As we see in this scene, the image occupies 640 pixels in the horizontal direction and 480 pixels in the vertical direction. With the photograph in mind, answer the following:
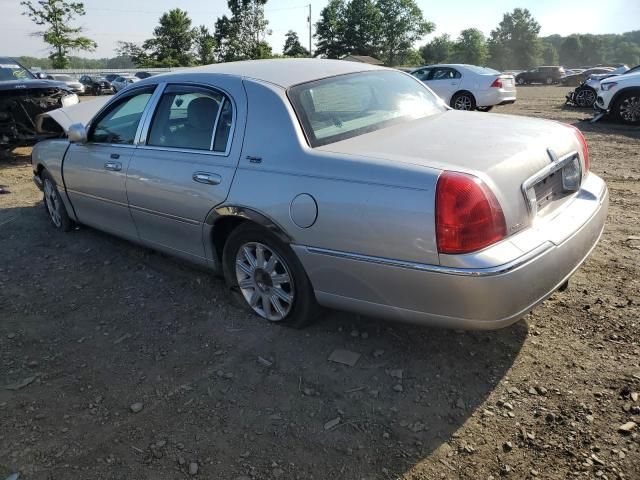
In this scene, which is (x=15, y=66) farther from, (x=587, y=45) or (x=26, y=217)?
(x=587, y=45)

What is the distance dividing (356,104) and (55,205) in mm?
3614

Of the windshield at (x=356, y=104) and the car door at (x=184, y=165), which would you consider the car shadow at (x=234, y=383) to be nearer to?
the car door at (x=184, y=165)

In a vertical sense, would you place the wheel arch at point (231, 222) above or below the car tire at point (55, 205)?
above

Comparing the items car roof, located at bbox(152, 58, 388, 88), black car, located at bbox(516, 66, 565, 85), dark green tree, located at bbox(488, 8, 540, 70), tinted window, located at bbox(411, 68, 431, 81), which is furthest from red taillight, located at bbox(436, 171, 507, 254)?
dark green tree, located at bbox(488, 8, 540, 70)

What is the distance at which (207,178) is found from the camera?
10.7 ft

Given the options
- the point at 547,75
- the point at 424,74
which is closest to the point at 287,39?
the point at 547,75

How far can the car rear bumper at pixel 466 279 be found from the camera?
233 centimetres

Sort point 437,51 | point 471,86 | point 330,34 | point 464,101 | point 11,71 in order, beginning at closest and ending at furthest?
1. point 11,71
2. point 471,86
3. point 464,101
4. point 330,34
5. point 437,51

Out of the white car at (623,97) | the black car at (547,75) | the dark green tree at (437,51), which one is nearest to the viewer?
the white car at (623,97)

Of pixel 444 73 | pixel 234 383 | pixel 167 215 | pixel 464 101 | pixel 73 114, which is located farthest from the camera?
pixel 444 73

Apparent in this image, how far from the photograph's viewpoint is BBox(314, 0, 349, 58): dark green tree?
78125mm

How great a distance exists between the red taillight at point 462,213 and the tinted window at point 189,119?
61.1 inches

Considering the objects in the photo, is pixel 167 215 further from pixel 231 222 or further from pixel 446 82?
pixel 446 82

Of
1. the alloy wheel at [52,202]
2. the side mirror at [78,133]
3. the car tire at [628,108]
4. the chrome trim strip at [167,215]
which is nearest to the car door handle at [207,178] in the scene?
the chrome trim strip at [167,215]
